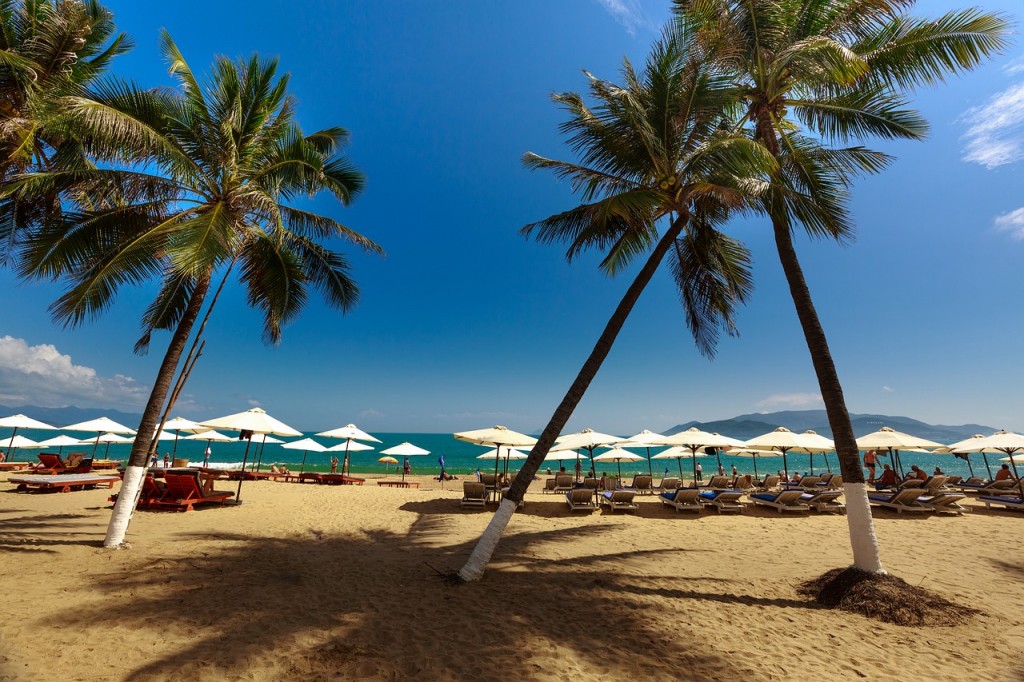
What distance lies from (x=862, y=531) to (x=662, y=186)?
243 inches

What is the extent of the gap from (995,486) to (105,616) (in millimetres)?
23496

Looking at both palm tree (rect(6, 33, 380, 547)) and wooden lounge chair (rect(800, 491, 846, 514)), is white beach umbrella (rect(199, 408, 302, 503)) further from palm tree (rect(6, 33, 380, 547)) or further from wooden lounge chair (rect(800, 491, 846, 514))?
wooden lounge chair (rect(800, 491, 846, 514))

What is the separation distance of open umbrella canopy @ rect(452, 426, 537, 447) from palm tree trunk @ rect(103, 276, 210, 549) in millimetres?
7329

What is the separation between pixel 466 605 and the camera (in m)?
5.58

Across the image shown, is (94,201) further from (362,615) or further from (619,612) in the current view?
(619,612)

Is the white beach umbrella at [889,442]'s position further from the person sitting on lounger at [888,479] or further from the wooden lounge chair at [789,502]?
the wooden lounge chair at [789,502]

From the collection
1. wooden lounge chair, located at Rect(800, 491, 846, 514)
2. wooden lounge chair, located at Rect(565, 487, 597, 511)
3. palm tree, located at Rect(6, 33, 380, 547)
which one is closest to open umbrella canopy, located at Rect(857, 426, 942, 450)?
wooden lounge chair, located at Rect(800, 491, 846, 514)

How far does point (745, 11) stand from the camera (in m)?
7.32

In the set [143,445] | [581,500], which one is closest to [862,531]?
[581,500]

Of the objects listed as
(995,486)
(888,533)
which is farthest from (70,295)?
(995,486)

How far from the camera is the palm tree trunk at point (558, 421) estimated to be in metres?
6.53

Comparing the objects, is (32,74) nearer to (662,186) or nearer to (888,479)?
(662,186)

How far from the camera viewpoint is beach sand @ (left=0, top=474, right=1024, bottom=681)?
4121 mm

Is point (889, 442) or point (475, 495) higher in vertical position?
→ point (889, 442)
